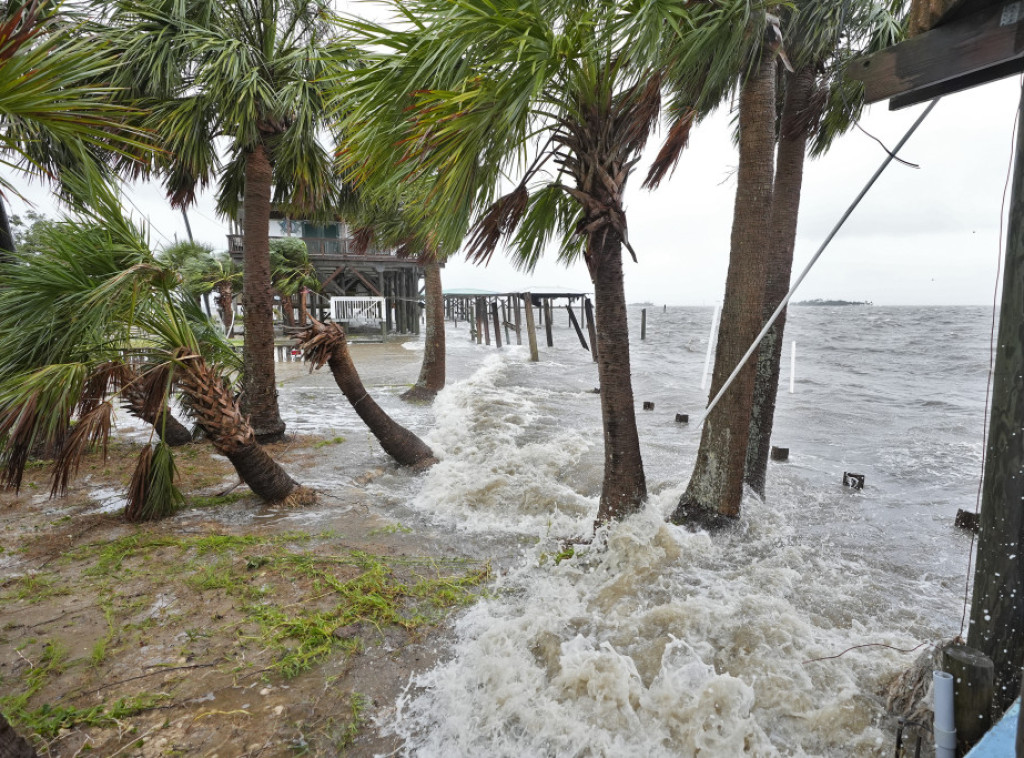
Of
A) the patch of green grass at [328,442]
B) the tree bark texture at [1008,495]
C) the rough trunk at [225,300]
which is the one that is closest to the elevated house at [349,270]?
the rough trunk at [225,300]

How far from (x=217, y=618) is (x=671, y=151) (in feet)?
18.7

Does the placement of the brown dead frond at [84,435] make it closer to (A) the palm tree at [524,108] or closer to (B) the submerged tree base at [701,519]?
(A) the palm tree at [524,108]

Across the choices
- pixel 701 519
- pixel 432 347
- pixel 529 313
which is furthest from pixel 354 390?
pixel 529 313

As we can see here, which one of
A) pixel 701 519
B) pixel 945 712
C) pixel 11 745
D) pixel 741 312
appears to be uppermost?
pixel 741 312

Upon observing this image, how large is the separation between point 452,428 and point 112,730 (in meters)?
7.45

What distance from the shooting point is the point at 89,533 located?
193 inches

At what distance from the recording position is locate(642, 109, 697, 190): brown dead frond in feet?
17.3

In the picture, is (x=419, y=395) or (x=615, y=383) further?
(x=419, y=395)

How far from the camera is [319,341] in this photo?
6.64 m

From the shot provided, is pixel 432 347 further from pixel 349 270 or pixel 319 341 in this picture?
pixel 349 270

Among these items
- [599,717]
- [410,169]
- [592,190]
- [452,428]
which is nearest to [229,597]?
[599,717]

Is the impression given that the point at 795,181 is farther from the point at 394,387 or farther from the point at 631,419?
the point at 394,387

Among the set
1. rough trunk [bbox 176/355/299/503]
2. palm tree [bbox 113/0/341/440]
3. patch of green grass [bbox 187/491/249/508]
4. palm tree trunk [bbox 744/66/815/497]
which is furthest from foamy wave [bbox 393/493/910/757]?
palm tree [bbox 113/0/341/440]

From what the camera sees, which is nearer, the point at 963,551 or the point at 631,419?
the point at 631,419
